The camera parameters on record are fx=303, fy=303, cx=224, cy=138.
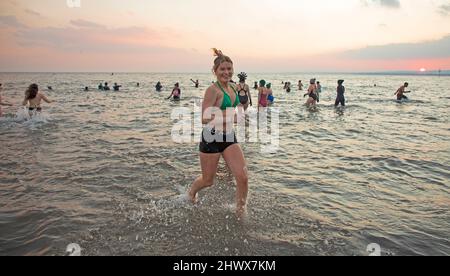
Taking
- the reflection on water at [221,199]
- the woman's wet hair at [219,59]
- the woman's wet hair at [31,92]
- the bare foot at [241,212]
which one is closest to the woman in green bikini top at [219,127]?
the woman's wet hair at [219,59]

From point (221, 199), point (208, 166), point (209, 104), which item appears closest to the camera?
point (209, 104)

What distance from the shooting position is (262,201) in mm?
5238

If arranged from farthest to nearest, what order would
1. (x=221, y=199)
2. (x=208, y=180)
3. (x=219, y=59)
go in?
(x=221, y=199), (x=208, y=180), (x=219, y=59)

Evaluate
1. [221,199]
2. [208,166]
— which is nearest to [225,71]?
[208,166]

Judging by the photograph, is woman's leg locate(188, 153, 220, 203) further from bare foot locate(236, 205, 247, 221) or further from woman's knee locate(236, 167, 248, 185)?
bare foot locate(236, 205, 247, 221)

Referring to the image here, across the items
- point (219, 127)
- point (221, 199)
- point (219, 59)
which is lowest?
point (221, 199)

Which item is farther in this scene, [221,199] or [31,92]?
[31,92]

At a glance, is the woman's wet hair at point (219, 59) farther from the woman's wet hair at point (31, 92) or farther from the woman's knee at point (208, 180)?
the woman's wet hair at point (31, 92)

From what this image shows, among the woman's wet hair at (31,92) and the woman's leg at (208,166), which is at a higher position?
the woman's wet hair at (31,92)

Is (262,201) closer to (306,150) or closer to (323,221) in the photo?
(323,221)

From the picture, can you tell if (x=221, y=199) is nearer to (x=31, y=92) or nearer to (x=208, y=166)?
(x=208, y=166)

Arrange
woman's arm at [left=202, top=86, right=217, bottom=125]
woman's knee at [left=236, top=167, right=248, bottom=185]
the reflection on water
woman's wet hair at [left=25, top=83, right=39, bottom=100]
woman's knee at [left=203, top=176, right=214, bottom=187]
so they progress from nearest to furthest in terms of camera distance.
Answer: the reflection on water, woman's arm at [left=202, top=86, right=217, bottom=125], woman's knee at [left=236, top=167, right=248, bottom=185], woman's knee at [left=203, top=176, right=214, bottom=187], woman's wet hair at [left=25, top=83, right=39, bottom=100]

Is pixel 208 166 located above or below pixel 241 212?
above

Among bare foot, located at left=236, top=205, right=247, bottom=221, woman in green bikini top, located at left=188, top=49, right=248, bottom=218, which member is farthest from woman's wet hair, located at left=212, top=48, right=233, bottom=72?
bare foot, located at left=236, top=205, right=247, bottom=221
